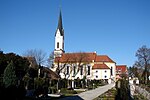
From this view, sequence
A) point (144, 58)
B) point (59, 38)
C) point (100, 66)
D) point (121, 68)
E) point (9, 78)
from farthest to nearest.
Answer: point (121, 68) → point (59, 38) → point (100, 66) → point (144, 58) → point (9, 78)

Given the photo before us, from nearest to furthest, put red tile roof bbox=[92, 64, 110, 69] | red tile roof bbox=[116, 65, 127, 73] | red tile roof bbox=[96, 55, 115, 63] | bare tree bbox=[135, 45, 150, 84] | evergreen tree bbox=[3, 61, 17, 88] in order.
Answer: evergreen tree bbox=[3, 61, 17, 88]
bare tree bbox=[135, 45, 150, 84]
red tile roof bbox=[92, 64, 110, 69]
red tile roof bbox=[96, 55, 115, 63]
red tile roof bbox=[116, 65, 127, 73]

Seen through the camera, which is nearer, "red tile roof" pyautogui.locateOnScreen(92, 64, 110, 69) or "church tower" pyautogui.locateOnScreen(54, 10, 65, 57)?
"red tile roof" pyautogui.locateOnScreen(92, 64, 110, 69)

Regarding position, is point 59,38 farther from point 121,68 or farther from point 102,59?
point 121,68

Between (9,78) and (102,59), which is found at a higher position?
(102,59)

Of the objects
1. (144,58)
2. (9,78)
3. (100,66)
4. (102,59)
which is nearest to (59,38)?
(102,59)

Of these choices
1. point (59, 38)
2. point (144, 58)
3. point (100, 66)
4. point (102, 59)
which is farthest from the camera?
point (59, 38)

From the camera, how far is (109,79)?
10494 centimetres

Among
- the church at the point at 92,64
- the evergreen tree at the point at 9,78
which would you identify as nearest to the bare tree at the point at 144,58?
the church at the point at 92,64

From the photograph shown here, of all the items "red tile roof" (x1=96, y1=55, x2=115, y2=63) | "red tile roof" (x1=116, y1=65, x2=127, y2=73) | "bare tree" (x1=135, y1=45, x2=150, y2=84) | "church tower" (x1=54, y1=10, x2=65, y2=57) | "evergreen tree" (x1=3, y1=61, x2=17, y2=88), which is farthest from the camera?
"red tile roof" (x1=116, y1=65, x2=127, y2=73)

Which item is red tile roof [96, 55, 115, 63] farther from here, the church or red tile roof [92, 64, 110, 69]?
red tile roof [92, 64, 110, 69]

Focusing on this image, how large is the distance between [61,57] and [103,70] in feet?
56.3

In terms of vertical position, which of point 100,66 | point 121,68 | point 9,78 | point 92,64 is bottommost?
point 9,78

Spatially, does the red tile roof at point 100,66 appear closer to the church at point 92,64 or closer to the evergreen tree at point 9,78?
the church at point 92,64

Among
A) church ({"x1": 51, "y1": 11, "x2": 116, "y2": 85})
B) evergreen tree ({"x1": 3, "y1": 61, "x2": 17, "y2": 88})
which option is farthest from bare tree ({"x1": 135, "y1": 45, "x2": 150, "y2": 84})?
evergreen tree ({"x1": 3, "y1": 61, "x2": 17, "y2": 88})
